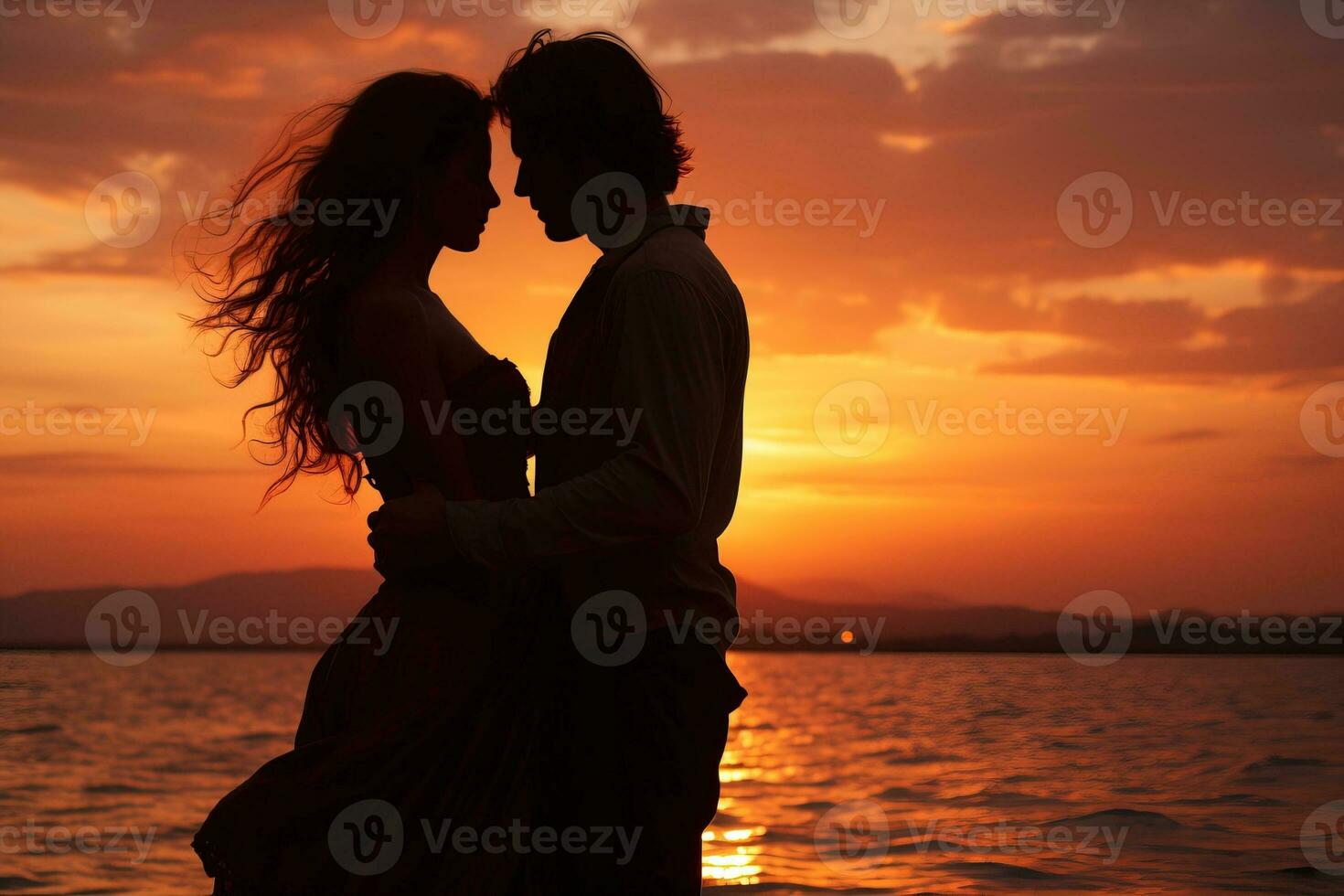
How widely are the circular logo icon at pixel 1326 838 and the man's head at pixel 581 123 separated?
35.5 ft

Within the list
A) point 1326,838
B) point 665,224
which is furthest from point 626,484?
point 1326,838

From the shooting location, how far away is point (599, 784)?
2.61m

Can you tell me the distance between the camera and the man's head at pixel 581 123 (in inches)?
107

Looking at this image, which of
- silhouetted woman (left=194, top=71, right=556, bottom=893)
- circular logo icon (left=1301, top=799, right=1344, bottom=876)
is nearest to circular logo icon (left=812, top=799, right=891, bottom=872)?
circular logo icon (left=1301, top=799, right=1344, bottom=876)

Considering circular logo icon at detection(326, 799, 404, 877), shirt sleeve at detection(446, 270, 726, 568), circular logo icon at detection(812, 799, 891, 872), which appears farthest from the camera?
circular logo icon at detection(812, 799, 891, 872)

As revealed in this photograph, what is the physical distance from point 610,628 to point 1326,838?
1241 cm

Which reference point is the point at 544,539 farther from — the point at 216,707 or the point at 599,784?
the point at 216,707

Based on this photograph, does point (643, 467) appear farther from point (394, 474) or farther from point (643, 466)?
point (394, 474)

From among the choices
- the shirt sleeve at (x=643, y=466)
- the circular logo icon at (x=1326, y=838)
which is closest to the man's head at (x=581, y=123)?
the shirt sleeve at (x=643, y=466)

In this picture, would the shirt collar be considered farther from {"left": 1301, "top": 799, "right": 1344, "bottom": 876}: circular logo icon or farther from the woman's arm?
{"left": 1301, "top": 799, "right": 1344, "bottom": 876}: circular logo icon

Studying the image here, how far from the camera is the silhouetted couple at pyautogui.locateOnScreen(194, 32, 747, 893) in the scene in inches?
99.1

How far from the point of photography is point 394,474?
2.87m

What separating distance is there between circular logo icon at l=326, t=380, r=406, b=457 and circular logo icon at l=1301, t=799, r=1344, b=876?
1083 cm

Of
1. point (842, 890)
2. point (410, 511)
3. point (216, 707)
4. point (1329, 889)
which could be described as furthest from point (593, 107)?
point (216, 707)
